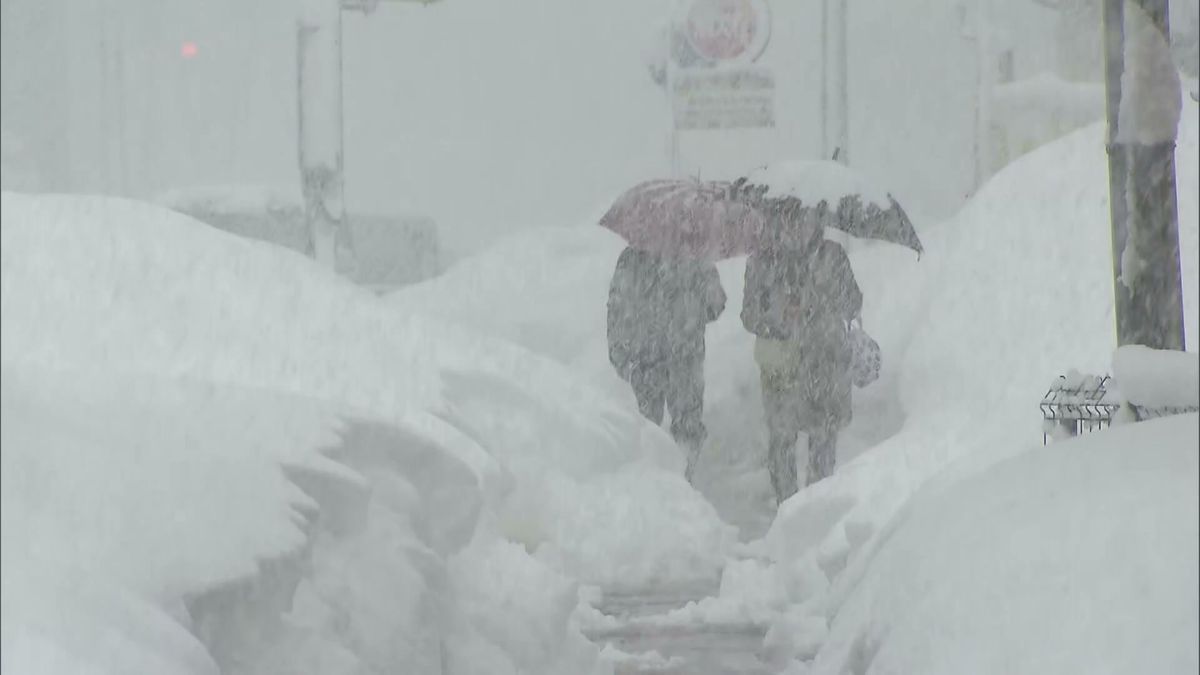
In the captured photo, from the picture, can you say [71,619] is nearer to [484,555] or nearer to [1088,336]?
[484,555]

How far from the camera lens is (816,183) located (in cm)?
704

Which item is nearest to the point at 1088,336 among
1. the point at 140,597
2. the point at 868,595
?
the point at 868,595

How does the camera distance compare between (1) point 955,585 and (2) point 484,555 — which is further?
(2) point 484,555

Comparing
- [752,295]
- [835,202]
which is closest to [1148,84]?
[752,295]

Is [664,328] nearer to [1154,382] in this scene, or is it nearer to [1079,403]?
[1079,403]

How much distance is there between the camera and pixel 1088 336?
6.62 m

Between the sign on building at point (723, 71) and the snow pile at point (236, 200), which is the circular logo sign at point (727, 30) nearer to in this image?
the sign on building at point (723, 71)

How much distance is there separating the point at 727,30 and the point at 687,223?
347cm

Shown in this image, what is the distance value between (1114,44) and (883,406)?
4.21 meters

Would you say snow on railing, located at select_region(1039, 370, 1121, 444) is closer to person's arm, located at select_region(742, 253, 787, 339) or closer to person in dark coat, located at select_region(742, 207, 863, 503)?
person in dark coat, located at select_region(742, 207, 863, 503)

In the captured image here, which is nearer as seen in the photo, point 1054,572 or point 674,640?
point 1054,572

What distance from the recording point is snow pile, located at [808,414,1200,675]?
2.38 meters

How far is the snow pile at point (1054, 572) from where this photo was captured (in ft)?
7.82

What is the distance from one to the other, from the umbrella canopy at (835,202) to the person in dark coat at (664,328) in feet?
1.34
